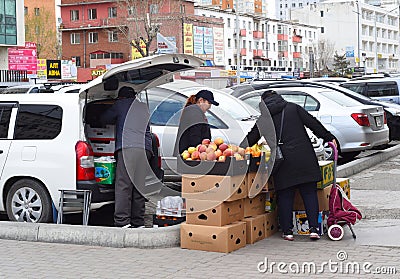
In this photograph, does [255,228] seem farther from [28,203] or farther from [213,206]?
[28,203]

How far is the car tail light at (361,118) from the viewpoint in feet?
51.8

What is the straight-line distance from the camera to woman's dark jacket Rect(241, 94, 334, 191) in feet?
28.1

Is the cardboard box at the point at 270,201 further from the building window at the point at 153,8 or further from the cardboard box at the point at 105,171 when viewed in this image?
the building window at the point at 153,8

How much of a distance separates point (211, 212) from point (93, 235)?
149 centimetres

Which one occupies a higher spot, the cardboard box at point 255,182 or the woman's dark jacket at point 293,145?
the woman's dark jacket at point 293,145

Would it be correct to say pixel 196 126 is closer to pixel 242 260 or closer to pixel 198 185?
pixel 198 185

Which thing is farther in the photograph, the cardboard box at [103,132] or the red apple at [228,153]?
the cardboard box at [103,132]

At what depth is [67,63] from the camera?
69.6m

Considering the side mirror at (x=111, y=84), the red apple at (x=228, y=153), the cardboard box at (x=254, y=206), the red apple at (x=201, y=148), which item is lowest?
the cardboard box at (x=254, y=206)

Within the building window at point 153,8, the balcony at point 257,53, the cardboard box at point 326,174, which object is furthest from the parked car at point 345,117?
the balcony at point 257,53

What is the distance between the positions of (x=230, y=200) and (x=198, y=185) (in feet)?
1.30

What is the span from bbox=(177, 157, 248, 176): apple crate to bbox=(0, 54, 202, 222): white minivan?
130 cm

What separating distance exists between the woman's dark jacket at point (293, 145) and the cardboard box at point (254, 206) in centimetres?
28

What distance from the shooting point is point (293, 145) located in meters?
8.62
